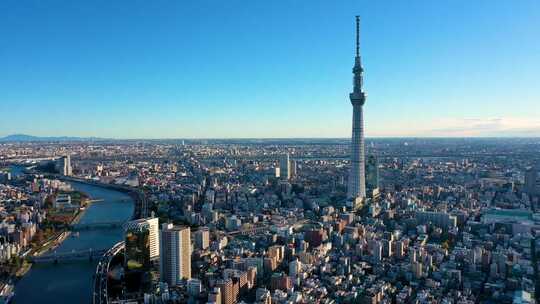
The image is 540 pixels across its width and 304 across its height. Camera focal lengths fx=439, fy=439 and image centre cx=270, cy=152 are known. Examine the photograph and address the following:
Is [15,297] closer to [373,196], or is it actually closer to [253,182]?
[373,196]

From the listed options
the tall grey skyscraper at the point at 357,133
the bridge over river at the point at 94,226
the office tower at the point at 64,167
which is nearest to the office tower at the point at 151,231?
the bridge over river at the point at 94,226

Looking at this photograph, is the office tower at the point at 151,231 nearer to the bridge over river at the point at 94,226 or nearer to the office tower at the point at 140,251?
the office tower at the point at 140,251

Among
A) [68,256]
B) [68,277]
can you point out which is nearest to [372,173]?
[68,256]

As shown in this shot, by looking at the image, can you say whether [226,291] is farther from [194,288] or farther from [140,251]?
[140,251]

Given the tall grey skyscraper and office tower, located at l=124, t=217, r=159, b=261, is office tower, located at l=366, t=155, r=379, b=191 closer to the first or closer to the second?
the tall grey skyscraper

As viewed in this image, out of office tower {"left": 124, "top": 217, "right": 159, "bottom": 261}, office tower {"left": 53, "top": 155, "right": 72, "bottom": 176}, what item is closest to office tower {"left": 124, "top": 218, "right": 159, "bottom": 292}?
office tower {"left": 124, "top": 217, "right": 159, "bottom": 261}
